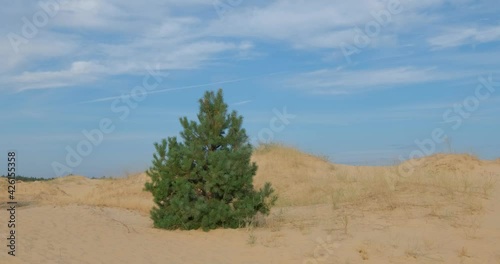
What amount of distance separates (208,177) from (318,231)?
280 centimetres

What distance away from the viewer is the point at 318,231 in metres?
11.7

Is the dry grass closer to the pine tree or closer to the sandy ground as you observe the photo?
the sandy ground

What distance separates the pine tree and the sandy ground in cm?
39

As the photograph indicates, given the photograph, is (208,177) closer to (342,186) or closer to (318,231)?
(318,231)

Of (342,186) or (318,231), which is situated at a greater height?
(342,186)

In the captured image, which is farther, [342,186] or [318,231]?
[342,186]

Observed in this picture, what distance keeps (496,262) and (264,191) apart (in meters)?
5.27

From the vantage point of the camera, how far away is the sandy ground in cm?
960

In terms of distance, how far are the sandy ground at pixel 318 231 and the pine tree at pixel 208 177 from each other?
0.39m

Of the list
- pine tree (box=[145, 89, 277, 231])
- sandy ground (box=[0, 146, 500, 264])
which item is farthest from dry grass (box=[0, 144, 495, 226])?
pine tree (box=[145, 89, 277, 231])

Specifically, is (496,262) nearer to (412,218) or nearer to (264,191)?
(412,218)

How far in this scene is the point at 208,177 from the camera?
12.4 m

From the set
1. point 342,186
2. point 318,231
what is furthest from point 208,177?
point 342,186

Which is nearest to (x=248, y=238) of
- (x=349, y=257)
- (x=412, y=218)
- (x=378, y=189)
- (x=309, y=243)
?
(x=309, y=243)
